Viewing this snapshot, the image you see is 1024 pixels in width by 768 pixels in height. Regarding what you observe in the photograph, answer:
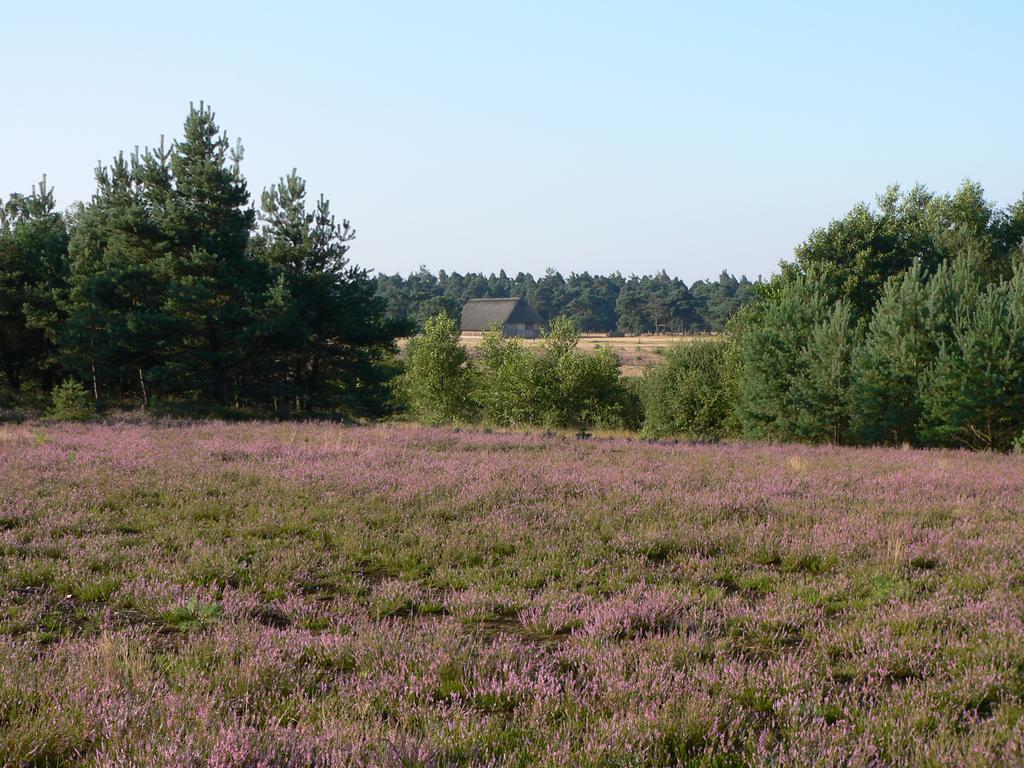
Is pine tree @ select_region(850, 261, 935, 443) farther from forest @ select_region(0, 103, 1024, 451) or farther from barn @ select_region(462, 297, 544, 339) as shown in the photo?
barn @ select_region(462, 297, 544, 339)

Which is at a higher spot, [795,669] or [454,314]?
[454,314]

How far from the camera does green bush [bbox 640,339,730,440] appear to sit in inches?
1848

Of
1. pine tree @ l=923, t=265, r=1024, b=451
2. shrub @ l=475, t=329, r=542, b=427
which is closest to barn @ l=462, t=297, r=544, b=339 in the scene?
shrub @ l=475, t=329, r=542, b=427

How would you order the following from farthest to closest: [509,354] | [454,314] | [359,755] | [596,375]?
[454,314] < [509,354] < [596,375] < [359,755]

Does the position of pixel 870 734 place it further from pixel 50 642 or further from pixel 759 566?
pixel 50 642

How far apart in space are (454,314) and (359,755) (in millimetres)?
133098

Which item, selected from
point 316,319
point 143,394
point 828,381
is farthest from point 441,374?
point 828,381

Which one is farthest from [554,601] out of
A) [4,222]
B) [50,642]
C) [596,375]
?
[596,375]

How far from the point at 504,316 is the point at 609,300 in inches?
1513

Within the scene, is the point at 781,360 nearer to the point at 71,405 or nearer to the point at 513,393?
the point at 513,393

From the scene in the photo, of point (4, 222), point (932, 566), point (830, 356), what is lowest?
point (932, 566)

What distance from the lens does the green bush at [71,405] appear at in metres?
23.8

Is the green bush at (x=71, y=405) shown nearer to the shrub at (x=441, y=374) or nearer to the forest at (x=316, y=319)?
the forest at (x=316, y=319)

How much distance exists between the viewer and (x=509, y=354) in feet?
185
